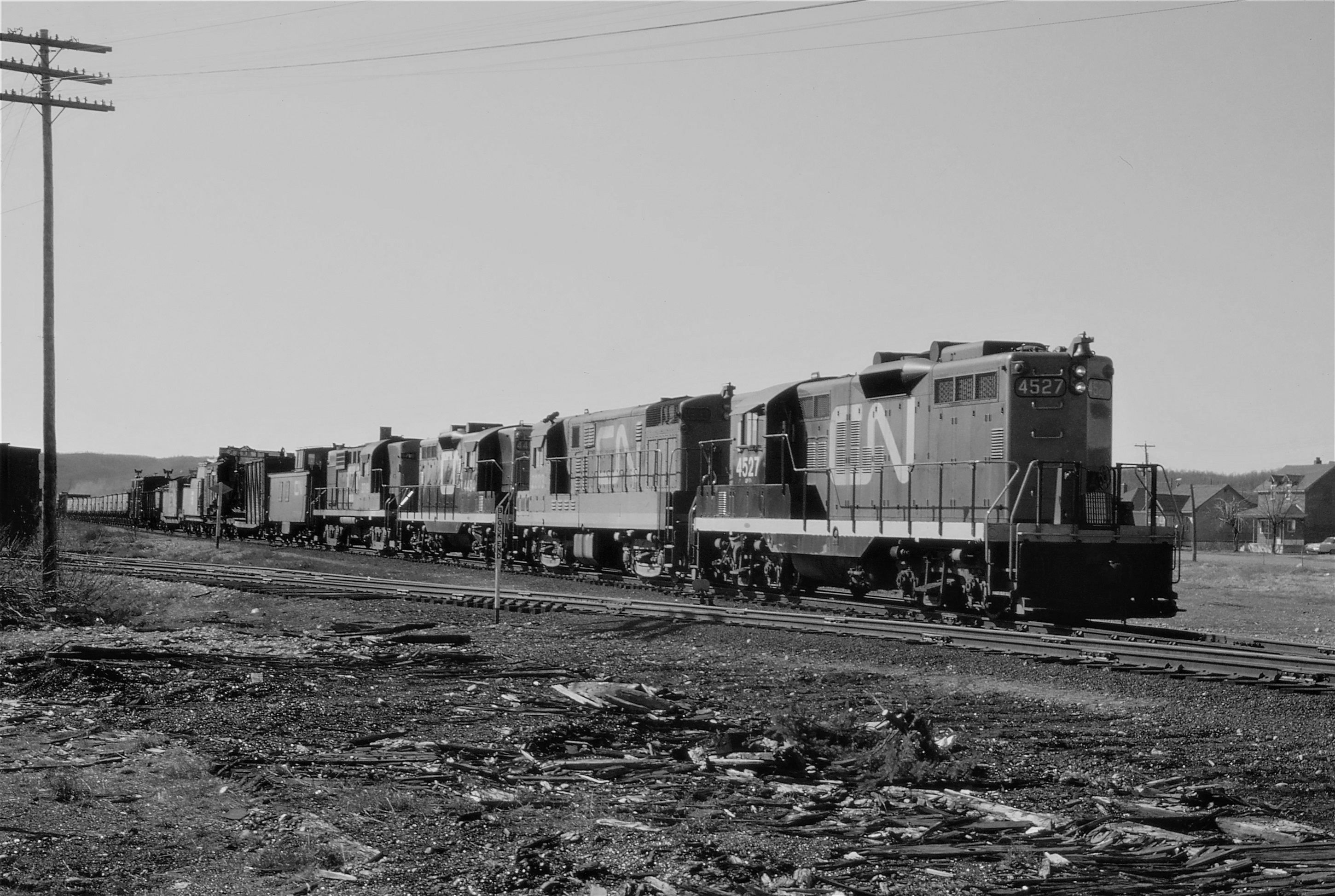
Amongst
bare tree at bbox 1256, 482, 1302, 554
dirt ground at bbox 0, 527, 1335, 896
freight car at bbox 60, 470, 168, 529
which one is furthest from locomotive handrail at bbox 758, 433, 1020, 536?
bare tree at bbox 1256, 482, 1302, 554

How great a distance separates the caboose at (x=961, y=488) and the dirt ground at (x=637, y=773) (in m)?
2.90

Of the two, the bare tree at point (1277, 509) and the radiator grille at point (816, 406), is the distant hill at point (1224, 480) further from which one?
the radiator grille at point (816, 406)

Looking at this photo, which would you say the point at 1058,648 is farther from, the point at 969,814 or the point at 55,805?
the point at 55,805

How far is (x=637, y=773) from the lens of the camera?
6855mm

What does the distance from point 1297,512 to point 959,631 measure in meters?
87.9

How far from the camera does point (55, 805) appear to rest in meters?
5.98

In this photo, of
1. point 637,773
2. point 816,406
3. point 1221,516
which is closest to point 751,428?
point 816,406

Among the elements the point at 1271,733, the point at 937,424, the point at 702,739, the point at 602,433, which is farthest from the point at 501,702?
the point at 602,433

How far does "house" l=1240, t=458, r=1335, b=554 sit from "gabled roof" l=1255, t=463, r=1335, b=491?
0.05 metres

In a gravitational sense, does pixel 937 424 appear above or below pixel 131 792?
above

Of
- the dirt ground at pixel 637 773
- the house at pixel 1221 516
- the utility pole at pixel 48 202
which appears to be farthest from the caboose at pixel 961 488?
the house at pixel 1221 516

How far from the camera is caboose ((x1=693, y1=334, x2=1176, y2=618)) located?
1395cm

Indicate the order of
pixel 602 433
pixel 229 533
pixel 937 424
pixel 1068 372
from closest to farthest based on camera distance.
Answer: pixel 1068 372
pixel 937 424
pixel 602 433
pixel 229 533

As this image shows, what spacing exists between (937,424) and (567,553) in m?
13.1
